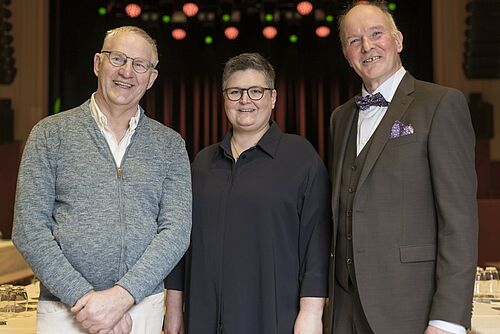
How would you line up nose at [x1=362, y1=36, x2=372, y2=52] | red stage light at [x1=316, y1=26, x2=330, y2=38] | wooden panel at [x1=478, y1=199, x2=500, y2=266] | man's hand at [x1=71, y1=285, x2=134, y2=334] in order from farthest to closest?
1. red stage light at [x1=316, y1=26, x2=330, y2=38]
2. wooden panel at [x1=478, y1=199, x2=500, y2=266]
3. nose at [x1=362, y1=36, x2=372, y2=52]
4. man's hand at [x1=71, y1=285, x2=134, y2=334]

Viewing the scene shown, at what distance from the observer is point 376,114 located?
2.19 m

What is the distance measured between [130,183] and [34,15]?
6.56 m

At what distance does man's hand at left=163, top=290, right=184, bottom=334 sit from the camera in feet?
7.73

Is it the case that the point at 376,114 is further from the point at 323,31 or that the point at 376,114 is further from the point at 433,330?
the point at 323,31

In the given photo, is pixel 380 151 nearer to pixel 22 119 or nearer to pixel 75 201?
pixel 75 201

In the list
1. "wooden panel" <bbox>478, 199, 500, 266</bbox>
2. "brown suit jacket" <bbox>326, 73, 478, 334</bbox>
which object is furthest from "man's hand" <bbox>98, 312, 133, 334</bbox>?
"wooden panel" <bbox>478, 199, 500, 266</bbox>

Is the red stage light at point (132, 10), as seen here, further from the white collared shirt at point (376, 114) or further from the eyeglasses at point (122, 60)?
the white collared shirt at point (376, 114)

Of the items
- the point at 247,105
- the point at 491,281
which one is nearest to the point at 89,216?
the point at 247,105

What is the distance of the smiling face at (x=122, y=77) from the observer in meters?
2.05

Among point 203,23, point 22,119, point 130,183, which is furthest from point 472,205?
point 203,23

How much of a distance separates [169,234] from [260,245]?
0.35 meters

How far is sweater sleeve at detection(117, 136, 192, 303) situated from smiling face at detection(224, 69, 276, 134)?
246 mm

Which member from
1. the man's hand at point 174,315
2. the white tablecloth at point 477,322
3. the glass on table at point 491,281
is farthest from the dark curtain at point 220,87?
the man's hand at point 174,315

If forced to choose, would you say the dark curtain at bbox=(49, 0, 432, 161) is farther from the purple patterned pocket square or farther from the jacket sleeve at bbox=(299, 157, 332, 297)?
the purple patterned pocket square
